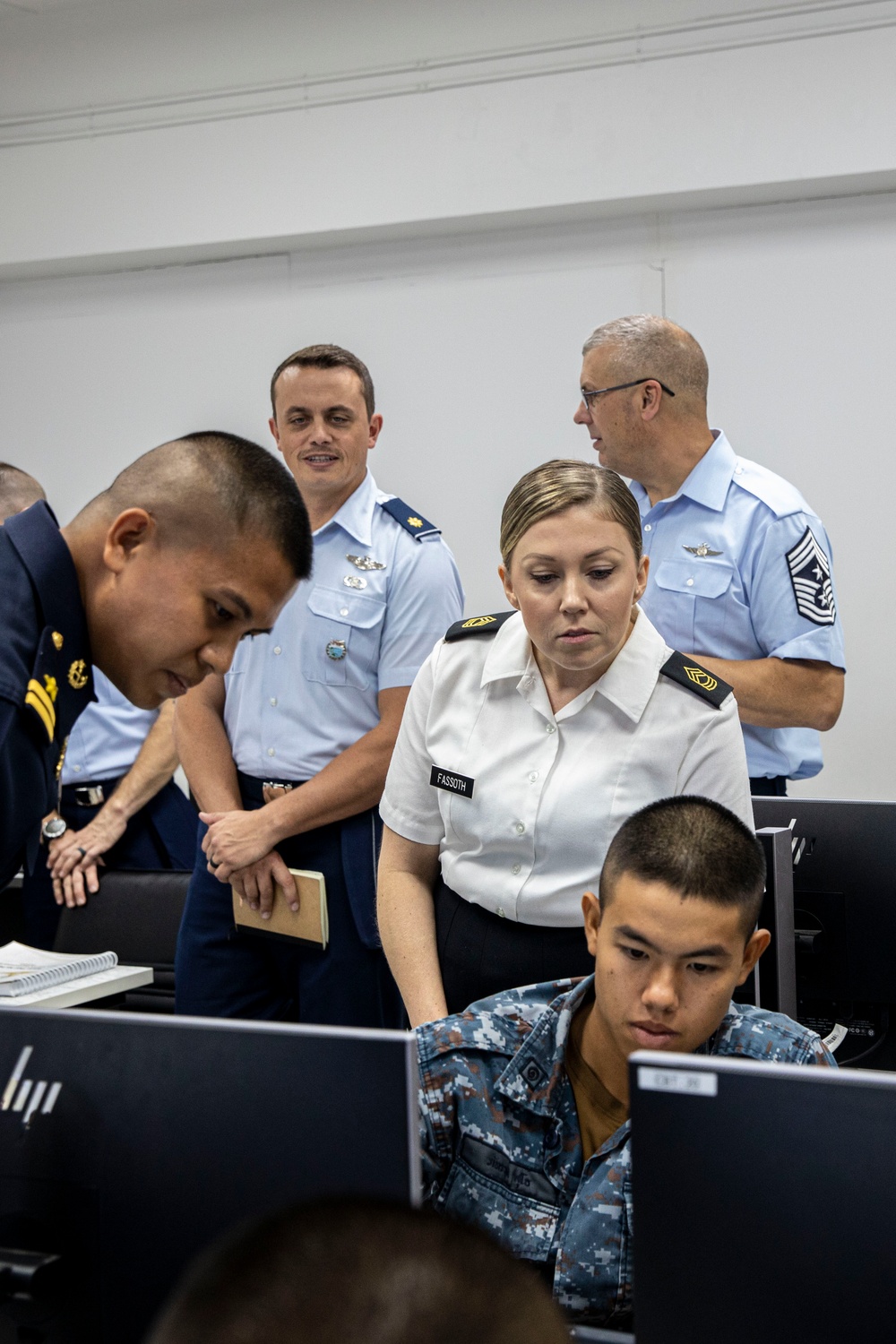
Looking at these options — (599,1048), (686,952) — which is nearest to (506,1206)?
(599,1048)

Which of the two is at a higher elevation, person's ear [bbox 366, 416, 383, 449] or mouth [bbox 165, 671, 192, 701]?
Result: person's ear [bbox 366, 416, 383, 449]

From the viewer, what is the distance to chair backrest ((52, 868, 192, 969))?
2.62 m

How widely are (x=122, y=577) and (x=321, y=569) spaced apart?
42.7 inches

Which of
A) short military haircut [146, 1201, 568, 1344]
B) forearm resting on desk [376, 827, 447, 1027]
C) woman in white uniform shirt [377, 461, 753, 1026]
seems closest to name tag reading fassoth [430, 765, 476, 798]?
woman in white uniform shirt [377, 461, 753, 1026]

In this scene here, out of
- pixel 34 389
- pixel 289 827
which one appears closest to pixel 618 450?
pixel 289 827

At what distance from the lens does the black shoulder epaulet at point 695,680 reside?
173 cm

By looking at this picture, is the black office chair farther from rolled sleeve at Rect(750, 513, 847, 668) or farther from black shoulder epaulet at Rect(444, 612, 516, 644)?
rolled sleeve at Rect(750, 513, 847, 668)

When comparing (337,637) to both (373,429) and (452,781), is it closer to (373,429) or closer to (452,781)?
(373,429)

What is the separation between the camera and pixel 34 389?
508 cm

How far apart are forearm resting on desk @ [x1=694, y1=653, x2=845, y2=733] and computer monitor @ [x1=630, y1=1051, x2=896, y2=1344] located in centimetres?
158

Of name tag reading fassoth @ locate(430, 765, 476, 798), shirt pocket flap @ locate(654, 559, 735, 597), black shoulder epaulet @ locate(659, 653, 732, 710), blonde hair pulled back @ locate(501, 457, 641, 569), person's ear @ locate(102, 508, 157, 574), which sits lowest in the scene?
name tag reading fassoth @ locate(430, 765, 476, 798)

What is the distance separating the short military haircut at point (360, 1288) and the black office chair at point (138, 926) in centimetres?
223

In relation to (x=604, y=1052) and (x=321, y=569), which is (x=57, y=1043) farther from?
(x=321, y=569)

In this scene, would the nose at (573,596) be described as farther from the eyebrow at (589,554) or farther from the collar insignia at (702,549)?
the collar insignia at (702,549)
